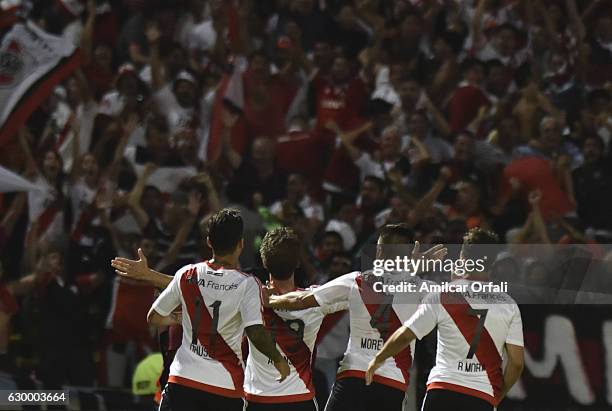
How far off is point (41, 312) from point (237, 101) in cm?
393

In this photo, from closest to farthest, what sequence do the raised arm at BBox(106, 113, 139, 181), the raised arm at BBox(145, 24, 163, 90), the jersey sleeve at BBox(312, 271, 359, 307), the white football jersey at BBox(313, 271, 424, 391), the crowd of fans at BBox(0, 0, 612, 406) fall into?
the jersey sleeve at BBox(312, 271, 359, 307) → the white football jersey at BBox(313, 271, 424, 391) → the crowd of fans at BBox(0, 0, 612, 406) → the raised arm at BBox(106, 113, 139, 181) → the raised arm at BBox(145, 24, 163, 90)

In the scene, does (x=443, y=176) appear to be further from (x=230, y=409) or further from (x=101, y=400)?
(x=230, y=409)

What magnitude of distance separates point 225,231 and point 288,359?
108 cm

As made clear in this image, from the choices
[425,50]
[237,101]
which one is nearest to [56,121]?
[237,101]

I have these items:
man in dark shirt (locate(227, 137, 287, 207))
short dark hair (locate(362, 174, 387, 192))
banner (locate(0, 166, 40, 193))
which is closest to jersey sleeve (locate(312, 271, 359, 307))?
banner (locate(0, 166, 40, 193))

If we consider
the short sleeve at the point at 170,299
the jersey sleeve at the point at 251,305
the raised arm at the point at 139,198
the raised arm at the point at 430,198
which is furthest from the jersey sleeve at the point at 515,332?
the raised arm at the point at 139,198

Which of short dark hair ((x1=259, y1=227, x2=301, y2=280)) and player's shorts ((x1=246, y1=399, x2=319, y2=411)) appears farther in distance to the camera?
player's shorts ((x1=246, y1=399, x2=319, y2=411))

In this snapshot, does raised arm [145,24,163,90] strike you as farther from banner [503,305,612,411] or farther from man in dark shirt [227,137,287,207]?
banner [503,305,612,411]

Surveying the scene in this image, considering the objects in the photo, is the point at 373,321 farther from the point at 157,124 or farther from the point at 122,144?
the point at 122,144

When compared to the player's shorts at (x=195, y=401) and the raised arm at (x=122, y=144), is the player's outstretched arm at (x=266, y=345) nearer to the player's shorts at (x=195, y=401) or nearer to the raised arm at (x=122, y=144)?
the player's shorts at (x=195, y=401)

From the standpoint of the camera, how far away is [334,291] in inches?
372

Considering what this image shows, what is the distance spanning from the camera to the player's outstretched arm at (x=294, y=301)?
9.30 m

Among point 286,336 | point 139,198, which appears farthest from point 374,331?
point 139,198

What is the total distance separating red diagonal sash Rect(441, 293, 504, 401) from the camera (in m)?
9.18
